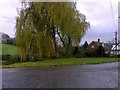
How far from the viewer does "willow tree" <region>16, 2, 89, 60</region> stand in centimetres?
3128

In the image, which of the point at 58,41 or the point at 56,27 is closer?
the point at 56,27

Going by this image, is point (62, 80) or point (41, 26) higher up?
point (41, 26)

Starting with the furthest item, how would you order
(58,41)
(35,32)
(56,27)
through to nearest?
(58,41), (56,27), (35,32)

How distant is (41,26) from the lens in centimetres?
3253

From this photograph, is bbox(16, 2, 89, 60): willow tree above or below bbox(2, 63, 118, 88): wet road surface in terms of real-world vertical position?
above

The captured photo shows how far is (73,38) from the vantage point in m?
37.1

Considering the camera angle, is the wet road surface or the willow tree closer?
the wet road surface

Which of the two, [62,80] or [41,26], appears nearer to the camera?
[62,80]

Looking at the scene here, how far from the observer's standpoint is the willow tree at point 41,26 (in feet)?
103

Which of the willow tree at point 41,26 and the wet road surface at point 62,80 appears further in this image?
the willow tree at point 41,26

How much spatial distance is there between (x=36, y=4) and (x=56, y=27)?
12.1 feet

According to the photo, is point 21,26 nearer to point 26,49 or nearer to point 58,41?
point 26,49

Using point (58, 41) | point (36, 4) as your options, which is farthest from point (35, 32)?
point (58, 41)

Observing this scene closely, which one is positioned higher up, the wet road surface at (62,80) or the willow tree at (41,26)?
the willow tree at (41,26)
